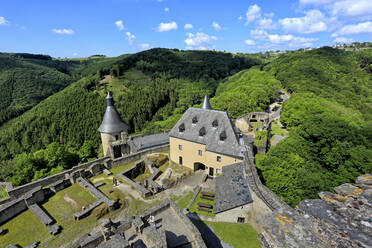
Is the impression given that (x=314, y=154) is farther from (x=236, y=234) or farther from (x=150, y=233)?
(x=150, y=233)

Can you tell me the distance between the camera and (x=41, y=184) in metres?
27.3

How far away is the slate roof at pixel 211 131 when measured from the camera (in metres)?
27.7

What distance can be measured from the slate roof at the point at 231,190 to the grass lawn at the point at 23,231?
19703mm

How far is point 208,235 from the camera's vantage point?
1966 centimetres

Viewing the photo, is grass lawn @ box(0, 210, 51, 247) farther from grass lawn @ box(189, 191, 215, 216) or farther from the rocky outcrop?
the rocky outcrop

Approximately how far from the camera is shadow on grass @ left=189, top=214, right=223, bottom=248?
18781 mm

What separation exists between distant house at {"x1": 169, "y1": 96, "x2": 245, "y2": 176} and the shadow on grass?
9.78 m

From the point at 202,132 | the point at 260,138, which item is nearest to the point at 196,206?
the point at 202,132

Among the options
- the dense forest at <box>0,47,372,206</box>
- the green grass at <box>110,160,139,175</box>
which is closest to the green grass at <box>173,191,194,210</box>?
the dense forest at <box>0,47,372,206</box>

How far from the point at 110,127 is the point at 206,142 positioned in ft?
69.4

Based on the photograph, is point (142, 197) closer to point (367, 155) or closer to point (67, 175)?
point (67, 175)

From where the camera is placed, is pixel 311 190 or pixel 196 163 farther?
pixel 196 163

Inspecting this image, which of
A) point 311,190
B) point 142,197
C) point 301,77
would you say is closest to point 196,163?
point 142,197

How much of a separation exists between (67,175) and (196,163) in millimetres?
21889
